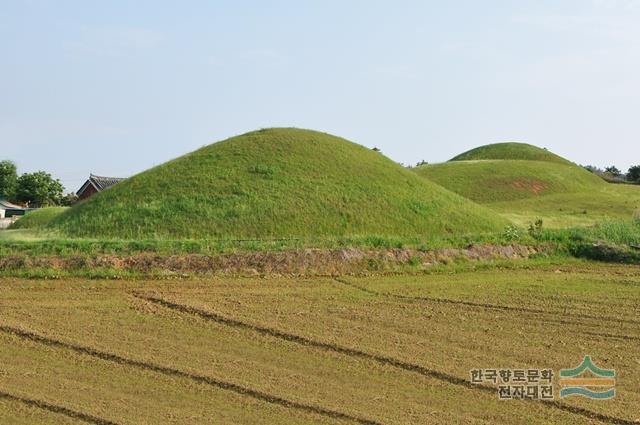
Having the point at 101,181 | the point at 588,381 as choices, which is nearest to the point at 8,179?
the point at 101,181

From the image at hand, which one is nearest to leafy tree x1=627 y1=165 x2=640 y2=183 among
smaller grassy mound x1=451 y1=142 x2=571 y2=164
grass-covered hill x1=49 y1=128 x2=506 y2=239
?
smaller grassy mound x1=451 y1=142 x2=571 y2=164

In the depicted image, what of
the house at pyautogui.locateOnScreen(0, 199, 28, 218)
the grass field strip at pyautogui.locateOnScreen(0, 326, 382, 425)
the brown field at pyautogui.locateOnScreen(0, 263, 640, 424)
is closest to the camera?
the grass field strip at pyautogui.locateOnScreen(0, 326, 382, 425)

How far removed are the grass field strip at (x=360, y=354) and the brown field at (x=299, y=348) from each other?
29 mm

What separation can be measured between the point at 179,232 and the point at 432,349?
1234 centimetres

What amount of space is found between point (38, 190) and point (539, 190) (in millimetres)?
40860

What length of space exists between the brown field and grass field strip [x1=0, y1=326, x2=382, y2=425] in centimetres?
3

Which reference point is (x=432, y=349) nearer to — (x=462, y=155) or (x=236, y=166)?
(x=236, y=166)

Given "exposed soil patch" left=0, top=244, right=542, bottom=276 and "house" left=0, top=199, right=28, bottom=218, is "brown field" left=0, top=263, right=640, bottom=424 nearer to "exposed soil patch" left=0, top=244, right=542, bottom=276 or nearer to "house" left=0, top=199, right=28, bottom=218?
"exposed soil patch" left=0, top=244, right=542, bottom=276

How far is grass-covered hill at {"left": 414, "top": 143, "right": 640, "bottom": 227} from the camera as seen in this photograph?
35188 millimetres

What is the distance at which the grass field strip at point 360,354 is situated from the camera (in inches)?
303

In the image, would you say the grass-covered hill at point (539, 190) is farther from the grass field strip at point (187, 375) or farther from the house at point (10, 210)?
the house at point (10, 210)

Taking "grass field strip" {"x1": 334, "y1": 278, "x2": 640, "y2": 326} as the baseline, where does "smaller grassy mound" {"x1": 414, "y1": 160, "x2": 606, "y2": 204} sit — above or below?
above

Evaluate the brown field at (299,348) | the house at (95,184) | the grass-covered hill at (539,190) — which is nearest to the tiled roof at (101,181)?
the house at (95,184)

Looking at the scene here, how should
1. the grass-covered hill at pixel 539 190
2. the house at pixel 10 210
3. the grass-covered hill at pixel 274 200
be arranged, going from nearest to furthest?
the grass-covered hill at pixel 274 200 → the grass-covered hill at pixel 539 190 → the house at pixel 10 210
